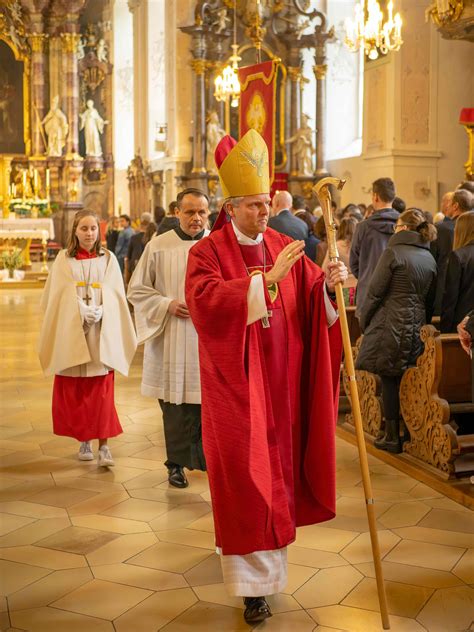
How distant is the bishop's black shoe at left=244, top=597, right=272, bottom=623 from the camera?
354 cm

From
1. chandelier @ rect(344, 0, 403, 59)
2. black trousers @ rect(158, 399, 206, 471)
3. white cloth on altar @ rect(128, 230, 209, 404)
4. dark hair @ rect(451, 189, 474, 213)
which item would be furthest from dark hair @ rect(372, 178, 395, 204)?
chandelier @ rect(344, 0, 403, 59)

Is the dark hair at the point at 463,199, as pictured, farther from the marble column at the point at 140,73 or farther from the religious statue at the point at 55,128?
the religious statue at the point at 55,128

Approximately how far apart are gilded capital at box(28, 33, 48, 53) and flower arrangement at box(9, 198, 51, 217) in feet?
15.6

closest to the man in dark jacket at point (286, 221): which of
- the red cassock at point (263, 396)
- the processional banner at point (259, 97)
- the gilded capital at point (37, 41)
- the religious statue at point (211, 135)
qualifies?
the processional banner at point (259, 97)

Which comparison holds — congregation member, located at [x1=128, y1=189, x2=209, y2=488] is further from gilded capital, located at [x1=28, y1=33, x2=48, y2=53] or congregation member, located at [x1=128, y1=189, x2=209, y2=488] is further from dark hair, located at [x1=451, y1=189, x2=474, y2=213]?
gilded capital, located at [x1=28, y1=33, x2=48, y2=53]

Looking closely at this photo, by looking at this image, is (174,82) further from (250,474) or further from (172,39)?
(250,474)

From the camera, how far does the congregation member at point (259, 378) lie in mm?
3480

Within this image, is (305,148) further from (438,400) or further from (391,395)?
(438,400)

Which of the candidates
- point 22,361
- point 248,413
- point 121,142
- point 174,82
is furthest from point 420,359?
point 121,142

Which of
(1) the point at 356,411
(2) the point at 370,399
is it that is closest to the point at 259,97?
(2) the point at 370,399

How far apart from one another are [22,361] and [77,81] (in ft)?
60.7

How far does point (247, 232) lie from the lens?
3686 millimetres

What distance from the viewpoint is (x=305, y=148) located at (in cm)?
2016

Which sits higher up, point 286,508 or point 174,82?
point 174,82
